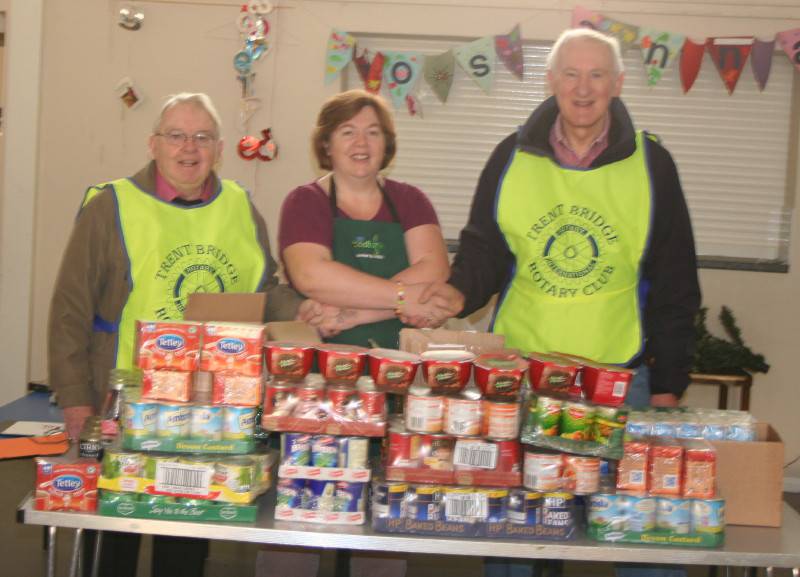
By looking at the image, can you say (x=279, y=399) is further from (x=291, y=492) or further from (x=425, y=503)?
(x=425, y=503)

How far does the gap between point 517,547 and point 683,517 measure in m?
0.35

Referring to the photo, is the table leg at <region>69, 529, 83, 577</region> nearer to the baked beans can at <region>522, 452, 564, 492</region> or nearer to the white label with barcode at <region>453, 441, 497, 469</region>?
the white label with barcode at <region>453, 441, 497, 469</region>

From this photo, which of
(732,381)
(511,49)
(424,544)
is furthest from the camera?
(511,49)

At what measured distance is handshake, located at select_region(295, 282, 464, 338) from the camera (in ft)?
8.82

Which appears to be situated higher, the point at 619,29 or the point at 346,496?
the point at 619,29

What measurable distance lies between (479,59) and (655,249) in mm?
3257

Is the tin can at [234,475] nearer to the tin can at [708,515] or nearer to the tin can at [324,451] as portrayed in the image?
the tin can at [324,451]

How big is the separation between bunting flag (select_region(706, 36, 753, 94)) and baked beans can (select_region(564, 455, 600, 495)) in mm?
4185

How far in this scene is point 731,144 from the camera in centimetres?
577

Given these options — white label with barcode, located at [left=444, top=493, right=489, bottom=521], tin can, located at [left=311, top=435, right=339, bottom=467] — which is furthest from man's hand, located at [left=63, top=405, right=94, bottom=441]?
white label with barcode, located at [left=444, top=493, right=489, bottom=521]

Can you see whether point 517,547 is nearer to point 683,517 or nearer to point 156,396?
point 683,517

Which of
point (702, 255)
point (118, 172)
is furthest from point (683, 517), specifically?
point (118, 172)

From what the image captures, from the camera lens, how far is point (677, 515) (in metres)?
2.00

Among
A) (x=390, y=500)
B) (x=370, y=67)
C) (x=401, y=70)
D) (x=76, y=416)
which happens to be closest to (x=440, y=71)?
(x=401, y=70)
